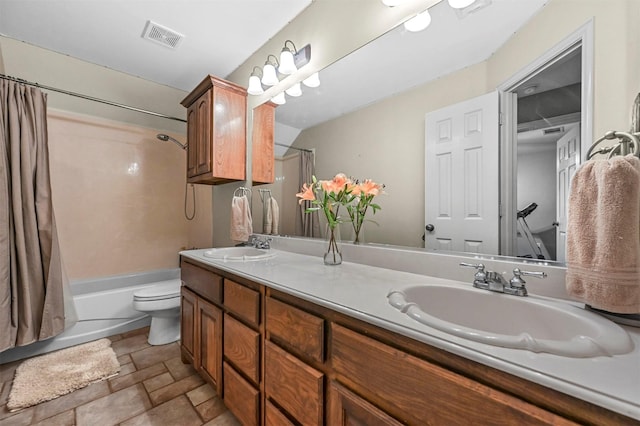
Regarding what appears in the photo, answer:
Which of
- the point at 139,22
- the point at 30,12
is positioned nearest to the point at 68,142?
the point at 30,12

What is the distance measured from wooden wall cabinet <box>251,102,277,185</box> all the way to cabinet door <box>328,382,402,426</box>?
156 cm

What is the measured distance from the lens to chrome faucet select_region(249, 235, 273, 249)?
195 centimetres

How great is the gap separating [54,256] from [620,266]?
3036 millimetres

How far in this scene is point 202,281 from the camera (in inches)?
58.9

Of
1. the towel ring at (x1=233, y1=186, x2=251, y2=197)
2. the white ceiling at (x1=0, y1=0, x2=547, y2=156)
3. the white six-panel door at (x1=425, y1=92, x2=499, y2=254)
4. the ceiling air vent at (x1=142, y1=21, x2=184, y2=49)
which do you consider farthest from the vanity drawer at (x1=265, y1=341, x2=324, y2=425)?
the ceiling air vent at (x1=142, y1=21, x2=184, y2=49)

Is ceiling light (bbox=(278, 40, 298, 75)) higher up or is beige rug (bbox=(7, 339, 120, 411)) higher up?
ceiling light (bbox=(278, 40, 298, 75))

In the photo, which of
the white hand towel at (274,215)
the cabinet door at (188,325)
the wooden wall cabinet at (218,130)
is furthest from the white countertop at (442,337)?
the wooden wall cabinet at (218,130)

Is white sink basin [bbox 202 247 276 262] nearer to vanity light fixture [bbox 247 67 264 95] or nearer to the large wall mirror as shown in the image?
→ the large wall mirror

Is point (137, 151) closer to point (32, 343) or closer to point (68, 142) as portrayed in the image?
point (68, 142)

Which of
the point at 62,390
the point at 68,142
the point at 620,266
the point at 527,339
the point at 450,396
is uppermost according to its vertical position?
the point at 68,142

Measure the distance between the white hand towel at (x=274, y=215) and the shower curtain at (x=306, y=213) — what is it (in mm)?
258

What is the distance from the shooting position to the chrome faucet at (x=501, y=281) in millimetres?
A: 796

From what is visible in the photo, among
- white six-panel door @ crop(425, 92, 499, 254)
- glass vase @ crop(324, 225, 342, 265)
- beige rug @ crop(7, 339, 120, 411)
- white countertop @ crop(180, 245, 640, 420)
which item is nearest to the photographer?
white countertop @ crop(180, 245, 640, 420)

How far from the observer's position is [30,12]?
1795 millimetres
